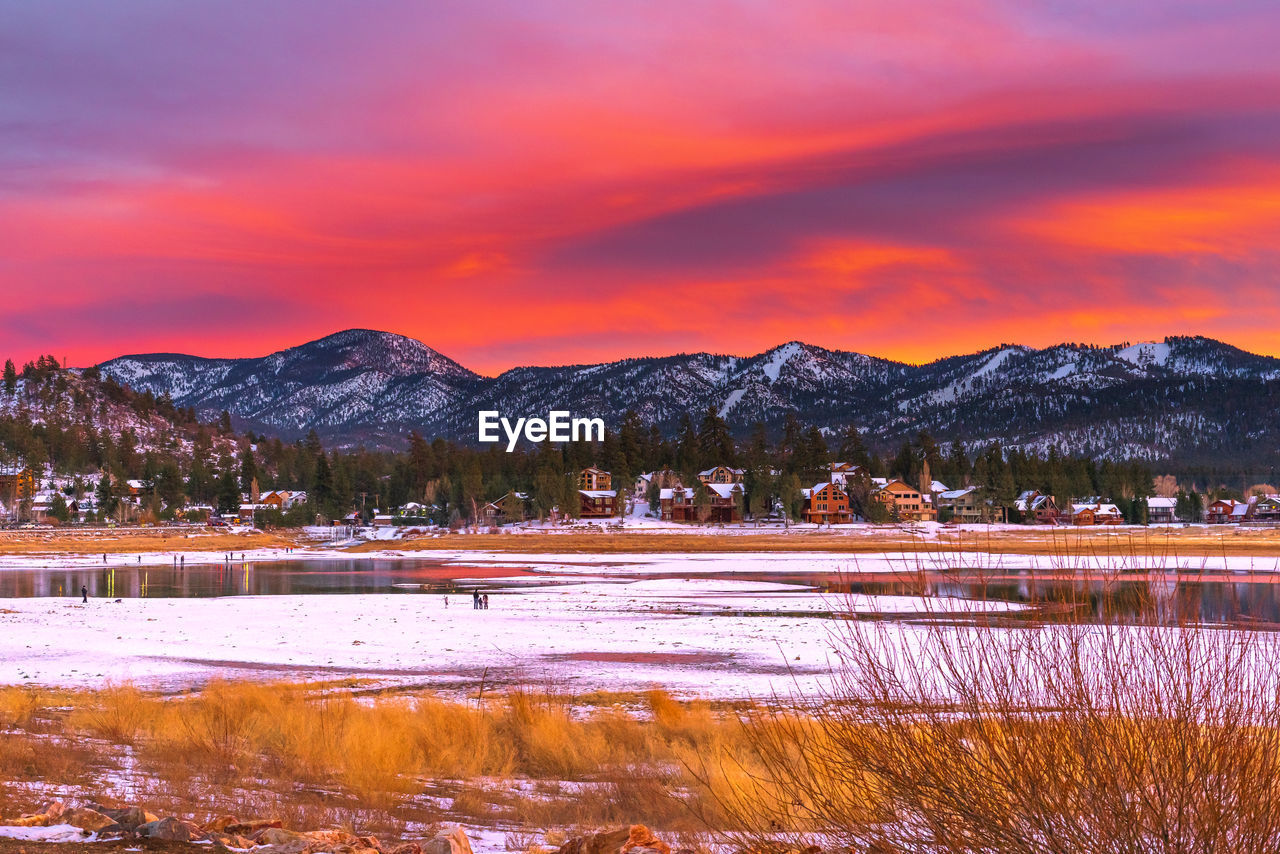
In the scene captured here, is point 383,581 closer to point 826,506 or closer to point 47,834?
point 47,834

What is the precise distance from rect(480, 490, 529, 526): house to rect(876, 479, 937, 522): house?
46254 millimetres

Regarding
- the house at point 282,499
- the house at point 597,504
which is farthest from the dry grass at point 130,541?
the house at point 597,504

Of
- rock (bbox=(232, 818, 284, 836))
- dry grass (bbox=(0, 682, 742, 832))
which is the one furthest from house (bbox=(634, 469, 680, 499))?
rock (bbox=(232, 818, 284, 836))

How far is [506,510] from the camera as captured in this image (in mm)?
133875

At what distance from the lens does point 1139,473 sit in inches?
5802

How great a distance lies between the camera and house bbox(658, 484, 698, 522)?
134000mm

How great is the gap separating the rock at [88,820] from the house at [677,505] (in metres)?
123

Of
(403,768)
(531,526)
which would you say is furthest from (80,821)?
(531,526)

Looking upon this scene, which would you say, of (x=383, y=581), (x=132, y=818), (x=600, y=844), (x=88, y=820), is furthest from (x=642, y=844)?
(x=383, y=581)

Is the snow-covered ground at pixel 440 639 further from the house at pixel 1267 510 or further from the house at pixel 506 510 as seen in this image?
the house at pixel 1267 510

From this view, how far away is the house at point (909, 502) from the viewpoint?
13525cm

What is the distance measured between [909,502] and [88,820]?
136 meters

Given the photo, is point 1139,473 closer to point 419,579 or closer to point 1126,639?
point 419,579

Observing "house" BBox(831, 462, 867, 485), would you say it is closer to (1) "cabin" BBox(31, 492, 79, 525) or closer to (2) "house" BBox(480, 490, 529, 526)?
(2) "house" BBox(480, 490, 529, 526)
